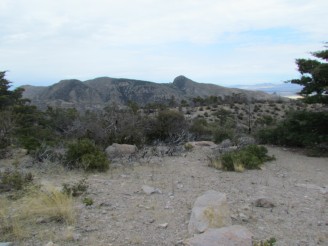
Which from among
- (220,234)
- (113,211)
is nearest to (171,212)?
(113,211)

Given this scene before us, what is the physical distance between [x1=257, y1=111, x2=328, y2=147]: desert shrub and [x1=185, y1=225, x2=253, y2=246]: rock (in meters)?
7.99

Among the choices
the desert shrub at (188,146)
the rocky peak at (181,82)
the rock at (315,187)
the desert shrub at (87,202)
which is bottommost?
the rock at (315,187)

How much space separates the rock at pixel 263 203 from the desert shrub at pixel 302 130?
6123 mm

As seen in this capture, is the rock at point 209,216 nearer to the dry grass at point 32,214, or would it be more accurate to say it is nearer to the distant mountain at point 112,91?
the dry grass at point 32,214

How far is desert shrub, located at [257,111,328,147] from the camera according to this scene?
11352 mm

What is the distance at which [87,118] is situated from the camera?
13.3 meters

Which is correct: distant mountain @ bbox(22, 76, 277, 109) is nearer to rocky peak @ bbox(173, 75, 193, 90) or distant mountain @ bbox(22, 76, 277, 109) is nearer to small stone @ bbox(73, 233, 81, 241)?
rocky peak @ bbox(173, 75, 193, 90)

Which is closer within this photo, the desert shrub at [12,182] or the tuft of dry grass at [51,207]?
the tuft of dry grass at [51,207]

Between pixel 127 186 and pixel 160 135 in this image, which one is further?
pixel 160 135

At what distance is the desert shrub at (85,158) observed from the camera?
8.19m

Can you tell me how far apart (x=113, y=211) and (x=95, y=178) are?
2.19m

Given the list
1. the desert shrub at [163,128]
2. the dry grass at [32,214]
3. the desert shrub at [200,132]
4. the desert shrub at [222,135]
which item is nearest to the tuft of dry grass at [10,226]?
the dry grass at [32,214]

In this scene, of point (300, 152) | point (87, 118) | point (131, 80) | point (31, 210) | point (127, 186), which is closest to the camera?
point (31, 210)

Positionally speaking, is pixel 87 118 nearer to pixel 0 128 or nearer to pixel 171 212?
pixel 0 128
